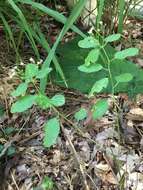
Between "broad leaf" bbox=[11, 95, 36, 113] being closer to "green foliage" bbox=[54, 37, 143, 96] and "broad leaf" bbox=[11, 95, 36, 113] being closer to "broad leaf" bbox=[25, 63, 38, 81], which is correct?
"broad leaf" bbox=[25, 63, 38, 81]

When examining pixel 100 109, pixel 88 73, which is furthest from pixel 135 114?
pixel 100 109

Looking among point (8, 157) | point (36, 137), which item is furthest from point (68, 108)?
point (8, 157)

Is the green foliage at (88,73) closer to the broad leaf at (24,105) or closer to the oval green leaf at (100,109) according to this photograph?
the oval green leaf at (100,109)

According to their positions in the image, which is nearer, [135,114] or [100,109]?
[100,109]

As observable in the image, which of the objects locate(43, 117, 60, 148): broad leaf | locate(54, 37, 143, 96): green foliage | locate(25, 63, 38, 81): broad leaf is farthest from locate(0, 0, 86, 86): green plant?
locate(43, 117, 60, 148): broad leaf

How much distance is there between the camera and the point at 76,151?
2020 mm

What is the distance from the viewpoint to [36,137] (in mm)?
2113

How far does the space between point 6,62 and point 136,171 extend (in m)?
0.82

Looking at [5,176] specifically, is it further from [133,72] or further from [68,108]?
[133,72]

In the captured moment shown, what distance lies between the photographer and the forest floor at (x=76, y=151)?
1.93 m

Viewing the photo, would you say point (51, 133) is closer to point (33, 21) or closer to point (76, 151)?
point (76, 151)

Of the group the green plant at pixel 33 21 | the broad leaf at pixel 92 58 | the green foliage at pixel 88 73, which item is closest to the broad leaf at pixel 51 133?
the broad leaf at pixel 92 58

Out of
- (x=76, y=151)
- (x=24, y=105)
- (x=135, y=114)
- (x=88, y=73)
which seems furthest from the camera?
(x=88, y=73)

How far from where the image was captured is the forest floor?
1.93 metres
